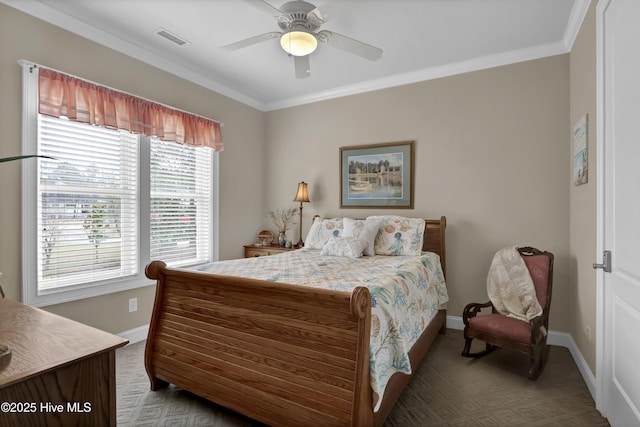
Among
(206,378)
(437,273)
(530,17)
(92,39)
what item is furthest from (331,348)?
(92,39)

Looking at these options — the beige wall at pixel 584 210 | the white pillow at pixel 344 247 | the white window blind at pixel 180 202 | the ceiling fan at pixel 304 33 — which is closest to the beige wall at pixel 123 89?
the white window blind at pixel 180 202

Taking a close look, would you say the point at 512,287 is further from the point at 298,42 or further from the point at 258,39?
the point at 258,39

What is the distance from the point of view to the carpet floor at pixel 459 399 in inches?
76.7

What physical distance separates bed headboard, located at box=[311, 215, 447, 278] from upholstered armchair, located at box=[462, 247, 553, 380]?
2.10 ft

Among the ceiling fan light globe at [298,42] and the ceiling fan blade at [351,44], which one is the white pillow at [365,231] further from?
the ceiling fan light globe at [298,42]

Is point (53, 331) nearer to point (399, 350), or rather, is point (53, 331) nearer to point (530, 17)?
point (399, 350)

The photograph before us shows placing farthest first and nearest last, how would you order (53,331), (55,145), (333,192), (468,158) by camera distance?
1. (333,192)
2. (468,158)
3. (55,145)
4. (53,331)

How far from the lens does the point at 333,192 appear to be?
13.9 feet

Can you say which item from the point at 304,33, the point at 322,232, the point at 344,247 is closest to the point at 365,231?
the point at 344,247

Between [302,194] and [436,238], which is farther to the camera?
[302,194]

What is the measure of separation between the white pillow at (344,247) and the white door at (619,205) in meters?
1.80

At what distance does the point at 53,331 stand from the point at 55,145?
2.10 m

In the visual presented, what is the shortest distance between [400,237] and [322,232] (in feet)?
2.95

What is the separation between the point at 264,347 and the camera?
1791 millimetres
